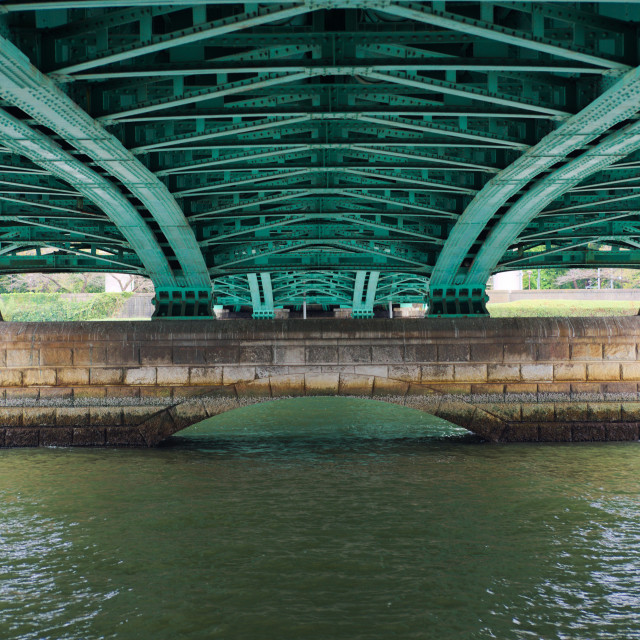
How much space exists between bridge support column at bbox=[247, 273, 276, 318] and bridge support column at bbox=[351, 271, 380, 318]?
5.02 meters

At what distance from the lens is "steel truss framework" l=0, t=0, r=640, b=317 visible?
10.3 meters

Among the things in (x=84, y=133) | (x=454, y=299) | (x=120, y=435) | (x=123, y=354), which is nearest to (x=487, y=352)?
(x=123, y=354)

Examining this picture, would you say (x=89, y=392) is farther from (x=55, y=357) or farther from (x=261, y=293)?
(x=261, y=293)

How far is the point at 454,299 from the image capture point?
1173 inches

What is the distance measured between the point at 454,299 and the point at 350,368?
1846 centimetres

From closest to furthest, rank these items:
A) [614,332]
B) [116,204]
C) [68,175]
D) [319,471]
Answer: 1. [319,471]
2. [614,332]
3. [68,175]
4. [116,204]

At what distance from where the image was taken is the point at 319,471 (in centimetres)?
1079

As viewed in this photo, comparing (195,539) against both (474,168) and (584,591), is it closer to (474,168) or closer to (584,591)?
(584,591)

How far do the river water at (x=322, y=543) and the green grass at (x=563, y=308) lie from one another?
56.6 meters

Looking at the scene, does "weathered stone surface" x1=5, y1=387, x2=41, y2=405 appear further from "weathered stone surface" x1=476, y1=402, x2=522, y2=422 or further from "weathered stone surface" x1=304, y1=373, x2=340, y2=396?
"weathered stone surface" x1=476, y1=402, x2=522, y2=422

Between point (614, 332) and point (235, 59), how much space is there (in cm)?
787

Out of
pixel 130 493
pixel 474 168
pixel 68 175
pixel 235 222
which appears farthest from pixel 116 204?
pixel 130 493

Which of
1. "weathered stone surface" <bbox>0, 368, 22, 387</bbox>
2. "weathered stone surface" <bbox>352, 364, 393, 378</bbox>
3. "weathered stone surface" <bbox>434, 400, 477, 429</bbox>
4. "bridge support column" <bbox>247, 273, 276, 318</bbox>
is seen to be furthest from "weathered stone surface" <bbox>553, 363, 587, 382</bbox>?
"bridge support column" <bbox>247, 273, 276, 318</bbox>

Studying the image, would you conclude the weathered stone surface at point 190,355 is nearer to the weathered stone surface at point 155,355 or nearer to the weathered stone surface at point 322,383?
the weathered stone surface at point 155,355
